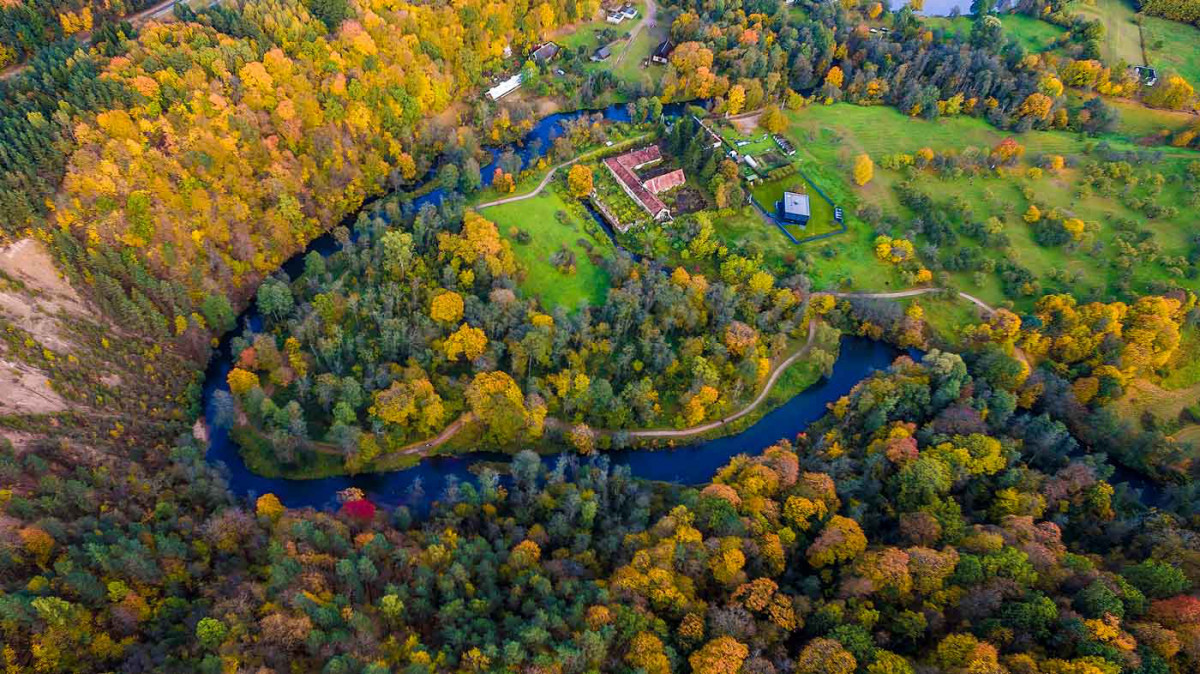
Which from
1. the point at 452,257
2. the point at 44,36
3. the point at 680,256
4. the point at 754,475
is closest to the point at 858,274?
the point at 680,256

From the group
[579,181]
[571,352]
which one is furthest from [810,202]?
[571,352]

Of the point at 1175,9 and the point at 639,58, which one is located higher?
the point at 639,58

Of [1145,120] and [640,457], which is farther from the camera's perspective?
[1145,120]

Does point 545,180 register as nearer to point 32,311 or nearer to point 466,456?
point 466,456

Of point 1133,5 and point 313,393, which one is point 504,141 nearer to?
point 313,393

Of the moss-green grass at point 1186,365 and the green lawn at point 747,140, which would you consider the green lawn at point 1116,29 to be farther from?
the green lawn at point 747,140

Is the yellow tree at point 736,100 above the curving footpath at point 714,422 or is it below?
above

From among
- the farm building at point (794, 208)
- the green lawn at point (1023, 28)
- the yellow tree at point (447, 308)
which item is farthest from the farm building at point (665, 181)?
the green lawn at point (1023, 28)
